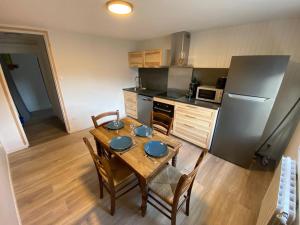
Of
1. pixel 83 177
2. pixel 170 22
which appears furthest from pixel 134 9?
pixel 83 177

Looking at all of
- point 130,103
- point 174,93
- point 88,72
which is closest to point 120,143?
point 174,93

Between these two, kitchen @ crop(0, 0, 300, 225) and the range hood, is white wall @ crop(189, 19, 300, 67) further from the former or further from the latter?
the range hood

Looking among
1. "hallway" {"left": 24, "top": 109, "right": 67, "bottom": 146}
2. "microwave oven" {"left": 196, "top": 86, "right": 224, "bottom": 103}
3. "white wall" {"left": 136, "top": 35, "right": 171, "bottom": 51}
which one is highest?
"white wall" {"left": 136, "top": 35, "right": 171, "bottom": 51}

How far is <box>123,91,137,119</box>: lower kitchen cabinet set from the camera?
3.73 metres

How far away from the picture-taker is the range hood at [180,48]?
268 cm

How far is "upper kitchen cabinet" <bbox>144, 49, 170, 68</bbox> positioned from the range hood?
24cm

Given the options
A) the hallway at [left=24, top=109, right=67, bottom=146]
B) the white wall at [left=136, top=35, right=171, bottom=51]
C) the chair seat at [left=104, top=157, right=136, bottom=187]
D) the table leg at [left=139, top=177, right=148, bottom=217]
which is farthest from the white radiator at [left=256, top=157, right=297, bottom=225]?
the hallway at [left=24, top=109, right=67, bottom=146]

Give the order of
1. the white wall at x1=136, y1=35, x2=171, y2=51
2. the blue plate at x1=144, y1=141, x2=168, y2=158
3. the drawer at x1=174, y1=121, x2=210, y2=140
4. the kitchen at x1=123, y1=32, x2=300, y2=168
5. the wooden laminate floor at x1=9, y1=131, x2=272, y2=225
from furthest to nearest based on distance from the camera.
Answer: the white wall at x1=136, y1=35, x2=171, y2=51 < the drawer at x1=174, y1=121, x2=210, y2=140 < the kitchen at x1=123, y1=32, x2=300, y2=168 < the wooden laminate floor at x1=9, y1=131, x2=272, y2=225 < the blue plate at x1=144, y1=141, x2=168, y2=158

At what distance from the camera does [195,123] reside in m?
2.59

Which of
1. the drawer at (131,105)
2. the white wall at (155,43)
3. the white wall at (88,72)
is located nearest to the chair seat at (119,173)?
the white wall at (88,72)

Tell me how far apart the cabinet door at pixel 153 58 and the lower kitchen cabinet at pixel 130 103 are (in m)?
0.89

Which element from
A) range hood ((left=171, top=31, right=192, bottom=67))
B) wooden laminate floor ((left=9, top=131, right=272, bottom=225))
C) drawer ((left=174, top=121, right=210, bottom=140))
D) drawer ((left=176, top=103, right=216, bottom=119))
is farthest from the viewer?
range hood ((left=171, top=31, right=192, bottom=67))

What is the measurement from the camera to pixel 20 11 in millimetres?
1646

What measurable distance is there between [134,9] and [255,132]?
238 centimetres
